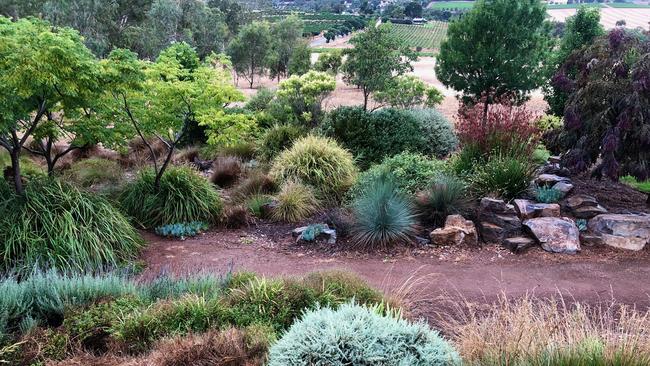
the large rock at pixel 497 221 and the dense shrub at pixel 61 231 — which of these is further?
the large rock at pixel 497 221

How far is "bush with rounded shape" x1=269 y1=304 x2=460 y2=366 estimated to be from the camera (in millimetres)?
3207

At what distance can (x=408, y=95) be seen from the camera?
16.3 m

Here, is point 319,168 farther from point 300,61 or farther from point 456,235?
point 300,61

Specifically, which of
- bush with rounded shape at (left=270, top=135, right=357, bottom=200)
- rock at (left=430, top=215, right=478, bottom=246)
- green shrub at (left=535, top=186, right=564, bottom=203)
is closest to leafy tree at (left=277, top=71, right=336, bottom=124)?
bush with rounded shape at (left=270, top=135, right=357, bottom=200)

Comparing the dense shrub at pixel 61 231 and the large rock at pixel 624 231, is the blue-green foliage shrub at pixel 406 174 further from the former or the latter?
the dense shrub at pixel 61 231

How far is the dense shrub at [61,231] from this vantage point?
6258mm

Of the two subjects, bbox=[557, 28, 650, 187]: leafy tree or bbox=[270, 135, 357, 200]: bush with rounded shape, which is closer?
bbox=[557, 28, 650, 187]: leafy tree

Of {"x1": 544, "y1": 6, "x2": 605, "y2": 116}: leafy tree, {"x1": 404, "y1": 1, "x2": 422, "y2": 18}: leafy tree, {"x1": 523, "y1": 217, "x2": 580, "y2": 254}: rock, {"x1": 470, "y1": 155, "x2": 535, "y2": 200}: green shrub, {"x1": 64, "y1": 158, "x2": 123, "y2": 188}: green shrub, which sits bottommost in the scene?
{"x1": 64, "y1": 158, "x2": 123, "y2": 188}: green shrub

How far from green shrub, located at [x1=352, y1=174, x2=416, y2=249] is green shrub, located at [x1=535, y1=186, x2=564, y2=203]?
202 cm

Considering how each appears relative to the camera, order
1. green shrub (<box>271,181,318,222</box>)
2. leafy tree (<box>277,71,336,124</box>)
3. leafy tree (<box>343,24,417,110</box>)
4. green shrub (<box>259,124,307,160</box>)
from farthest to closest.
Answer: leafy tree (<box>343,24,417,110</box>) → leafy tree (<box>277,71,336,124</box>) → green shrub (<box>259,124,307,160</box>) → green shrub (<box>271,181,318,222</box>)

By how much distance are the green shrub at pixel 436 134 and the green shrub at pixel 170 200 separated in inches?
195

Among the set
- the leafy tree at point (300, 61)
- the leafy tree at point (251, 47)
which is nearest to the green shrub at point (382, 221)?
the leafy tree at point (300, 61)

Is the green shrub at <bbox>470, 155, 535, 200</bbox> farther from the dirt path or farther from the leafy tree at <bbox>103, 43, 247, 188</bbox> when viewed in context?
the leafy tree at <bbox>103, 43, 247, 188</bbox>

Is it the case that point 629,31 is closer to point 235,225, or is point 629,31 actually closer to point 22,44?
point 235,225
